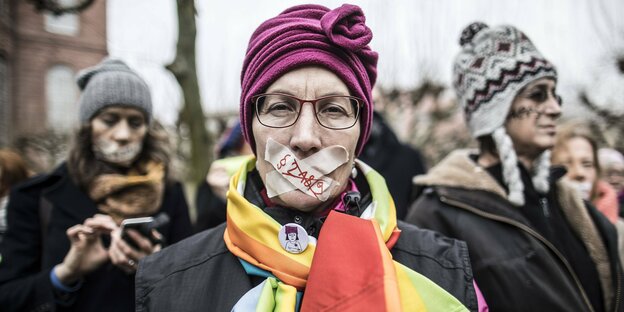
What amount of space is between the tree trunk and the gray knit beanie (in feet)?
8.70

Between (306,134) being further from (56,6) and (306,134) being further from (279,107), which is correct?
(56,6)

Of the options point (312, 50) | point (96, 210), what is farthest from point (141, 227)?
point (312, 50)

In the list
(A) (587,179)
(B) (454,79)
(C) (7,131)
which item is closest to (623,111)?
(A) (587,179)

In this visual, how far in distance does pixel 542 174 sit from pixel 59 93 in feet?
63.4

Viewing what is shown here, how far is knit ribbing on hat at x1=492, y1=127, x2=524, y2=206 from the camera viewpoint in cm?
221

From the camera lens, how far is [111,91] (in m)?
2.37

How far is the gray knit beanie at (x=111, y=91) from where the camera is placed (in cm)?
236

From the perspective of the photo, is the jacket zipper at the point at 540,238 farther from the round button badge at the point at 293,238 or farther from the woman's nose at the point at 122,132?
the woman's nose at the point at 122,132

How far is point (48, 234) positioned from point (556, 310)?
2.31 metres

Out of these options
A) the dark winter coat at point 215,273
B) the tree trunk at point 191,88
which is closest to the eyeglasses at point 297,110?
the dark winter coat at point 215,273

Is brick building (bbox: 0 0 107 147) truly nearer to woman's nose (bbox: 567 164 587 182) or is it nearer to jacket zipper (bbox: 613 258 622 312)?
woman's nose (bbox: 567 164 587 182)

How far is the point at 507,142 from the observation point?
227 cm

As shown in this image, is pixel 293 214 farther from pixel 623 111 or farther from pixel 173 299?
pixel 623 111

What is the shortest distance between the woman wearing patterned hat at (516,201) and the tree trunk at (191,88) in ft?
11.8
